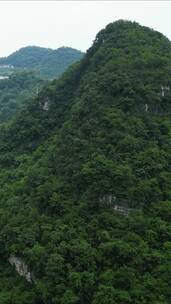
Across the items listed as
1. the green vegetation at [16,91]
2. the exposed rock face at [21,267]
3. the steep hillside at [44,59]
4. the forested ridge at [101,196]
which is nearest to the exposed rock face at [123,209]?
the forested ridge at [101,196]

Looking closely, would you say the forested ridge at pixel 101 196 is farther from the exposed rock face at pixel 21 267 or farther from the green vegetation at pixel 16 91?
the green vegetation at pixel 16 91

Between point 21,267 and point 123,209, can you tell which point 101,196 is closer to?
→ point 123,209

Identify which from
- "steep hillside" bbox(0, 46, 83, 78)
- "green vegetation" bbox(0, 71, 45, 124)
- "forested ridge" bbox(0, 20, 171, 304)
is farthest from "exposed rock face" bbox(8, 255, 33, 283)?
"steep hillside" bbox(0, 46, 83, 78)

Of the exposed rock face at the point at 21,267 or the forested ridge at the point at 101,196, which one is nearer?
the forested ridge at the point at 101,196

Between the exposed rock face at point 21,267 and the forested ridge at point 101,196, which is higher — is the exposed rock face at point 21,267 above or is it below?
below

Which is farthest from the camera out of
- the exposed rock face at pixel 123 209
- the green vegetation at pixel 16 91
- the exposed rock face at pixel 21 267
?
the green vegetation at pixel 16 91

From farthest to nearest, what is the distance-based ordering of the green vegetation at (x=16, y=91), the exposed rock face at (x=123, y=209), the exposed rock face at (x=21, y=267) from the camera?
the green vegetation at (x=16, y=91) → the exposed rock face at (x=123, y=209) → the exposed rock face at (x=21, y=267)

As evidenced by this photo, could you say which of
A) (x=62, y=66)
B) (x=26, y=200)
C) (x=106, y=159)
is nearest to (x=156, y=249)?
(x=106, y=159)
